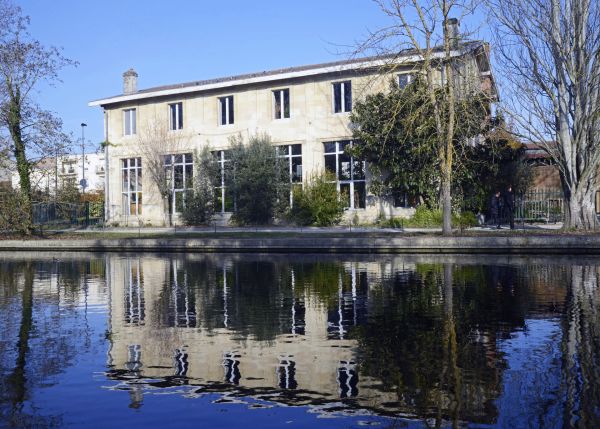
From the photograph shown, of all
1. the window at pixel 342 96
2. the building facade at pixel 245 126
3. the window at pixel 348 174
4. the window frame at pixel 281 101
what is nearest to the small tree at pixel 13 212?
the building facade at pixel 245 126

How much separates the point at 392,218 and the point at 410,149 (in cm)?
455

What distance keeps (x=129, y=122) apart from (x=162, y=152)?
19.7 feet

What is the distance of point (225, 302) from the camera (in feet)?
38.1

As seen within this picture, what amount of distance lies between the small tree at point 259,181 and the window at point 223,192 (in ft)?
4.21

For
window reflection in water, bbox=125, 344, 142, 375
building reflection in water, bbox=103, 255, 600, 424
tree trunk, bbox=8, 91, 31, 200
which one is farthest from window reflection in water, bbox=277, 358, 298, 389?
tree trunk, bbox=8, 91, 31, 200

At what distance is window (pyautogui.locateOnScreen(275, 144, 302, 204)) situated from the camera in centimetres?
3719

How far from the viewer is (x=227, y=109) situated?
40.4 metres

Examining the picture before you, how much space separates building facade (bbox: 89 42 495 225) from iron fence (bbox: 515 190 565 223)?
5.72m

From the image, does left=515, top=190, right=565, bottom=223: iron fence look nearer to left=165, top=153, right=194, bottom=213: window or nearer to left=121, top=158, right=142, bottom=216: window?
left=165, top=153, right=194, bottom=213: window

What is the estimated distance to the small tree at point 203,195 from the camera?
38.6m

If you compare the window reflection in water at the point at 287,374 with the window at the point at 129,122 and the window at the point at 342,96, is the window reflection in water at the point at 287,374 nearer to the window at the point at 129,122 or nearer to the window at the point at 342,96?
the window at the point at 342,96

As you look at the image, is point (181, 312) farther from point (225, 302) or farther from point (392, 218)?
point (392, 218)

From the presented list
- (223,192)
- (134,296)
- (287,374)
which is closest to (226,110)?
(223,192)

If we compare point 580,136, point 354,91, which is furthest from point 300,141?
point 580,136
